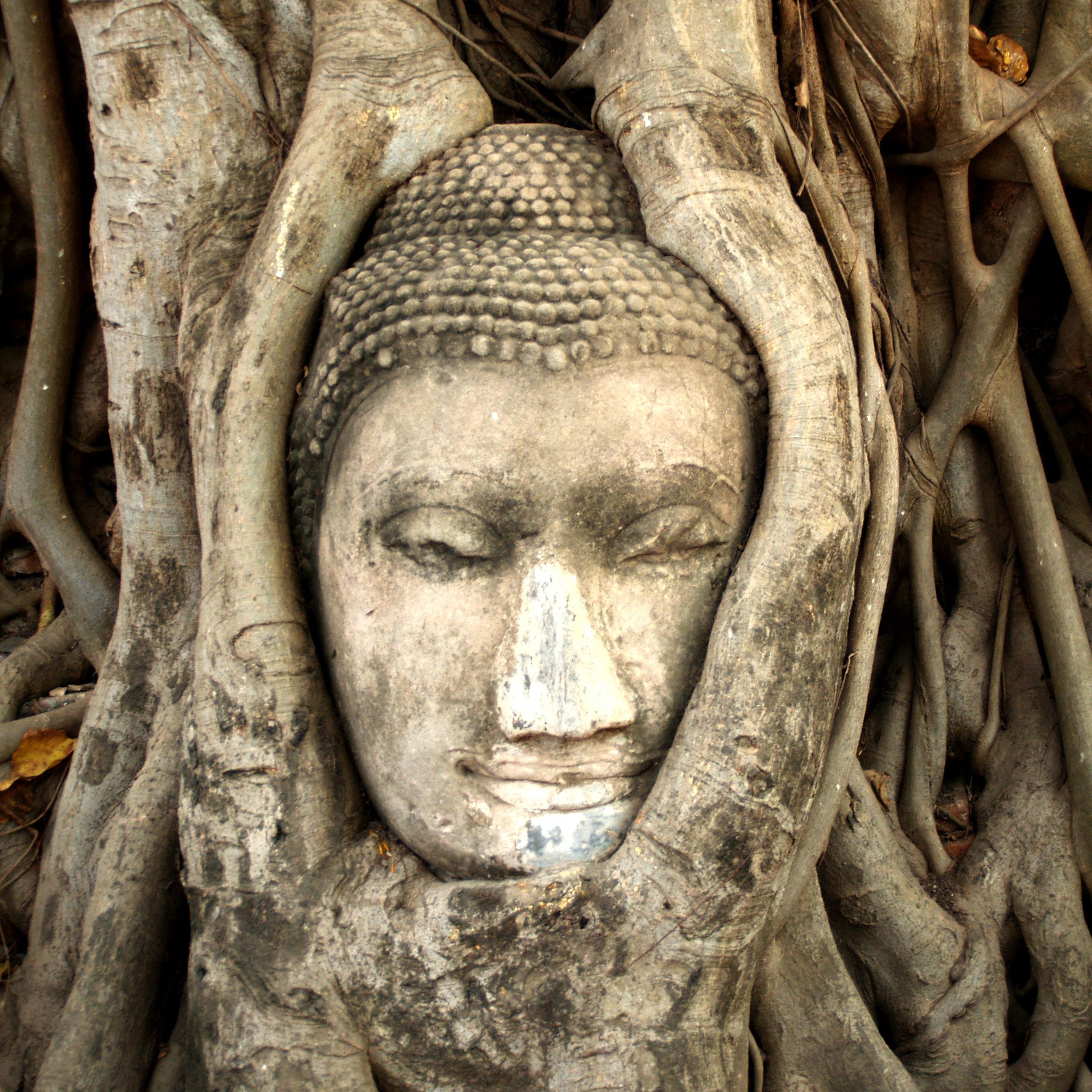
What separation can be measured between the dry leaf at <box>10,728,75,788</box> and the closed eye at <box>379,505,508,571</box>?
1175 millimetres

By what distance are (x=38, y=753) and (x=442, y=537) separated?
134 centimetres

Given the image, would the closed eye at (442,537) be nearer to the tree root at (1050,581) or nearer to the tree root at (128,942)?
the tree root at (128,942)

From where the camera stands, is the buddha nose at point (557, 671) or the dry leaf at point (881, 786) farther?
the dry leaf at point (881, 786)

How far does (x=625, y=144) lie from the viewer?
200 centimetres

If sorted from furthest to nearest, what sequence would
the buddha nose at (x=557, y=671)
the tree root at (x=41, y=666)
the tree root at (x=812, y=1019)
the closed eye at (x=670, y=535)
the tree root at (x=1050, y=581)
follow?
1. the tree root at (x=41, y=666)
2. the tree root at (x=1050, y=581)
3. the tree root at (x=812, y=1019)
4. the closed eye at (x=670, y=535)
5. the buddha nose at (x=557, y=671)

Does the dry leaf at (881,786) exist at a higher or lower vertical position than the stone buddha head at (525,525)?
lower

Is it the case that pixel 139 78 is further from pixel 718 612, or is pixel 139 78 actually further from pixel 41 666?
pixel 718 612

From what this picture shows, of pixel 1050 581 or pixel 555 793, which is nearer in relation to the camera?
pixel 555 793

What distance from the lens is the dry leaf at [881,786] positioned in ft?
8.08

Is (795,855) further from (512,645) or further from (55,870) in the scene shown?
(55,870)

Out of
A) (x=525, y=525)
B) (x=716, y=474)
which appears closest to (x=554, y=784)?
(x=525, y=525)

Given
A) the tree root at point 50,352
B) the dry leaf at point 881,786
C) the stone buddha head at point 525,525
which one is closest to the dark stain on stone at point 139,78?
the tree root at point 50,352

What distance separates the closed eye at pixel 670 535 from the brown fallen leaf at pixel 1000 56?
1.69 m

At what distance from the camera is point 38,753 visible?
2.35m
